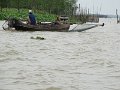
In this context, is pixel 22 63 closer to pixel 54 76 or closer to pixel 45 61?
pixel 45 61

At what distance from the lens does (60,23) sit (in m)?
31.6

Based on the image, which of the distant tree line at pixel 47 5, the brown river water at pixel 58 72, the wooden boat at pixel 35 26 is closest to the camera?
the brown river water at pixel 58 72

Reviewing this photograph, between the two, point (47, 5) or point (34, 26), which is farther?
point (47, 5)

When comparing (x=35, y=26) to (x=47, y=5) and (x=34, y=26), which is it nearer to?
(x=34, y=26)

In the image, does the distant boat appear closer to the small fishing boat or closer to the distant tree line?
the small fishing boat

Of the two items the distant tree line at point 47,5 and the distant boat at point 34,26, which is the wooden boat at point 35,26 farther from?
the distant tree line at point 47,5

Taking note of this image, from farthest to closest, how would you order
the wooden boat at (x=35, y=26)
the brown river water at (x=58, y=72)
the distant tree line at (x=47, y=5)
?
the distant tree line at (x=47, y=5) → the wooden boat at (x=35, y=26) → the brown river water at (x=58, y=72)

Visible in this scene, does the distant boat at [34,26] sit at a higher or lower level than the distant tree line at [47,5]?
lower

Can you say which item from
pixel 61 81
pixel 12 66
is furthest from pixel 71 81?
pixel 12 66

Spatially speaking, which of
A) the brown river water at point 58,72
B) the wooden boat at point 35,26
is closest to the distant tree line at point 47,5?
the wooden boat at point 35,26

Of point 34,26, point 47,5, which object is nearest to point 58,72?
point 34,26

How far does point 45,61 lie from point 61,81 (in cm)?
336

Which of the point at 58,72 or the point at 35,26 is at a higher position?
the point at 35,26

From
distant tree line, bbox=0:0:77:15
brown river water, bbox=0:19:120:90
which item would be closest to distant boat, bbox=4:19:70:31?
brown river water, bbox=0:19:120:90
